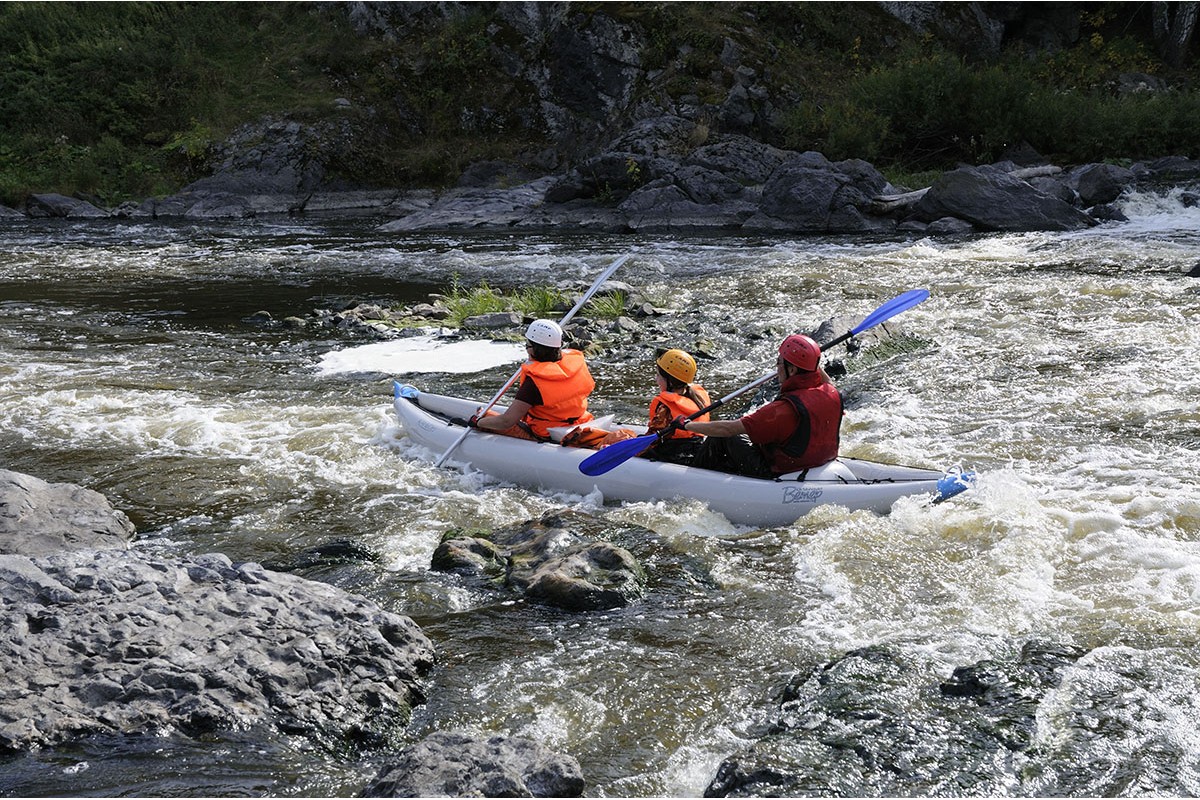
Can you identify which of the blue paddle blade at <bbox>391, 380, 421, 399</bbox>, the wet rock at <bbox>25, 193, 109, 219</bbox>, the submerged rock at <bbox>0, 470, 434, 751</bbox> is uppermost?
the submerged rock at <bbox>0, 470, 434, 751</bbox>

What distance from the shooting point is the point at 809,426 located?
5777 millimetres

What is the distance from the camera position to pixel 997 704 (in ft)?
12.2

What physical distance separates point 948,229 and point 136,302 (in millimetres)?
11282

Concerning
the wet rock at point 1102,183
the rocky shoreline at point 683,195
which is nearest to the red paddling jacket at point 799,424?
the rocky shoreline at point 683,195

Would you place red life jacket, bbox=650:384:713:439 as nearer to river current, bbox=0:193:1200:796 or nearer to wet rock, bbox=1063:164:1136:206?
river current, bbox=0:193:1200:796

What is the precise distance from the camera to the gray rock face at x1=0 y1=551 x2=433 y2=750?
11.3 feet

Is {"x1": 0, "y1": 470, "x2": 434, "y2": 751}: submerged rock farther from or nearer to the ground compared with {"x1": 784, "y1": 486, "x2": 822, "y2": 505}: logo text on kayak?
farther from the ground

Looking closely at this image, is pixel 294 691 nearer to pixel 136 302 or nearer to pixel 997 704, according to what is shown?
pixel 997 704

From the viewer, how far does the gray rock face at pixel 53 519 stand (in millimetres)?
4902

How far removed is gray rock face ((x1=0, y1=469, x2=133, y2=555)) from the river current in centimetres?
28

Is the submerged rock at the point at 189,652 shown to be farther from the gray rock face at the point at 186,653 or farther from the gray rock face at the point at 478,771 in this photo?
the gray rock face at the point at 478,771

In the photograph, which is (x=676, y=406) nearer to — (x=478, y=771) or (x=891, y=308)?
(x=891, y=308)

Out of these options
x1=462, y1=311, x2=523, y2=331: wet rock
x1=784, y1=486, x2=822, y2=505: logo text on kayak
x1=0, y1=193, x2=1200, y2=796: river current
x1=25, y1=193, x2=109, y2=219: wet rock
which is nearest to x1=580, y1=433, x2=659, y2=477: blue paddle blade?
x1=0, y1=193, x2=1200, y2=796: river current

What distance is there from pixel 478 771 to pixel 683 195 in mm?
15996
